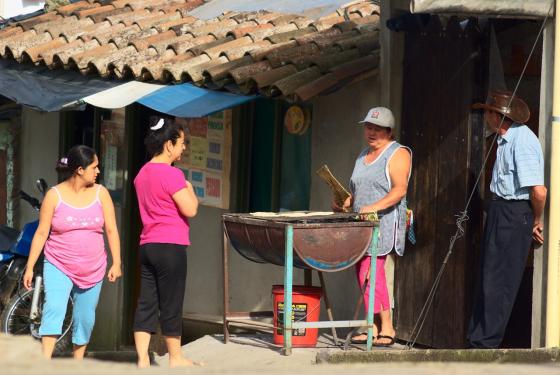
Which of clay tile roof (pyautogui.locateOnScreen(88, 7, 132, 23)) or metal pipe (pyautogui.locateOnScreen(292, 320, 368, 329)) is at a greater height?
clay tile roof (pyautogui.locateOnScreen(88, 7, 132, 23))

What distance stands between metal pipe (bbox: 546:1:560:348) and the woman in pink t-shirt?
2.30 metres

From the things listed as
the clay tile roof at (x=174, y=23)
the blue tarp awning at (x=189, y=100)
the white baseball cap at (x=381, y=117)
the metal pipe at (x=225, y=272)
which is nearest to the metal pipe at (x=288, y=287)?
the metal pipe at (x=225, y=272)

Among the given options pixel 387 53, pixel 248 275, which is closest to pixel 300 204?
pixel 248 275

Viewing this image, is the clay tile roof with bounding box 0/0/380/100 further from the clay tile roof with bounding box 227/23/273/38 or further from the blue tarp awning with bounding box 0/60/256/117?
the blue tarp awning with bounding box 0/60/256/117

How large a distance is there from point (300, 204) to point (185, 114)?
1.47 metres

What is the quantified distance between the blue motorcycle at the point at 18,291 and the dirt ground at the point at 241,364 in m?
2.05

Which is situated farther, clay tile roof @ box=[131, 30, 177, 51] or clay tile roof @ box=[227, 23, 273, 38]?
clay tile roof @ box=[131, 30, 177, 51]

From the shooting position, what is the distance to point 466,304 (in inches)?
381

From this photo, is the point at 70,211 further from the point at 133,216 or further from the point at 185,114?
the point at 133,216

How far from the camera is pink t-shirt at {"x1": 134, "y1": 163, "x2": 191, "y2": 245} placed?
927cm

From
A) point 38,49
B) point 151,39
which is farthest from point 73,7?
point 151,39

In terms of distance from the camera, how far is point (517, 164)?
900cm

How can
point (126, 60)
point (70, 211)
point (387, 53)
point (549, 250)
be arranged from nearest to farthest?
point (549, 250) < point (70, 211) < point (387, 53) < point (126, 60)

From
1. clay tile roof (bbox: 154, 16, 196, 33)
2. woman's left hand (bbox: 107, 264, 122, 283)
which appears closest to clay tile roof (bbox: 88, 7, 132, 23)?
clay tile roof (bbox: 154, 16, 196, 33)
